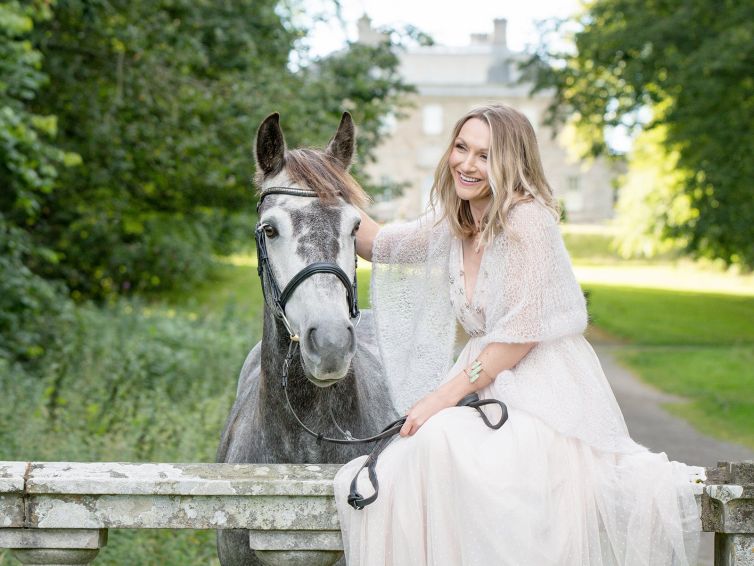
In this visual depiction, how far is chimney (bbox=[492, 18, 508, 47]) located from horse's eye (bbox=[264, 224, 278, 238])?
2583 inches

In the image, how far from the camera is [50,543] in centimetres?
276

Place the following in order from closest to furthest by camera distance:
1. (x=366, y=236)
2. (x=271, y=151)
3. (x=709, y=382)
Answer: (x=271, y=151)
(x=366, y=236)
(x=709, y=382)

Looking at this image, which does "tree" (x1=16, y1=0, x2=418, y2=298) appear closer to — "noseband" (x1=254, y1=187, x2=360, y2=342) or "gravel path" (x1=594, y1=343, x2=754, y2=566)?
"gravel path" (x1=594, y1=343, x2=754, y2=566)

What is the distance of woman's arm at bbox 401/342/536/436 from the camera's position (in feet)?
10.4

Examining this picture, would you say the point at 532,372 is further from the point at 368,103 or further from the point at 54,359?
the point at 368,103

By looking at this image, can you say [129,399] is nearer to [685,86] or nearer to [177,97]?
[177,97]

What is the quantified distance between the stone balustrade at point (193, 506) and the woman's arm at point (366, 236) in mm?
1458

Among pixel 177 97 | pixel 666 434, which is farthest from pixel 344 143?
pixel 177 97

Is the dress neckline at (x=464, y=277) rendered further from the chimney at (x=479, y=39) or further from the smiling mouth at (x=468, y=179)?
the chimney at (x=479, y=39)

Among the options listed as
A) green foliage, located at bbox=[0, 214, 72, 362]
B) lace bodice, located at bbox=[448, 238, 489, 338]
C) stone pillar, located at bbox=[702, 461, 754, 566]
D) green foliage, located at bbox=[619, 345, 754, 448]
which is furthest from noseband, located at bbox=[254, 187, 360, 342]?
green foliage, located at bbox=[619, 345, 754, 448]

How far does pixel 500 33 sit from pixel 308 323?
219 ft

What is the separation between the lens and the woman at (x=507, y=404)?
9.18 ft

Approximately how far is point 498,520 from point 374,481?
374 millimetres

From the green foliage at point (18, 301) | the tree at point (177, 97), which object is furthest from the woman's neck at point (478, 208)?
the tree at point (177, 97)
